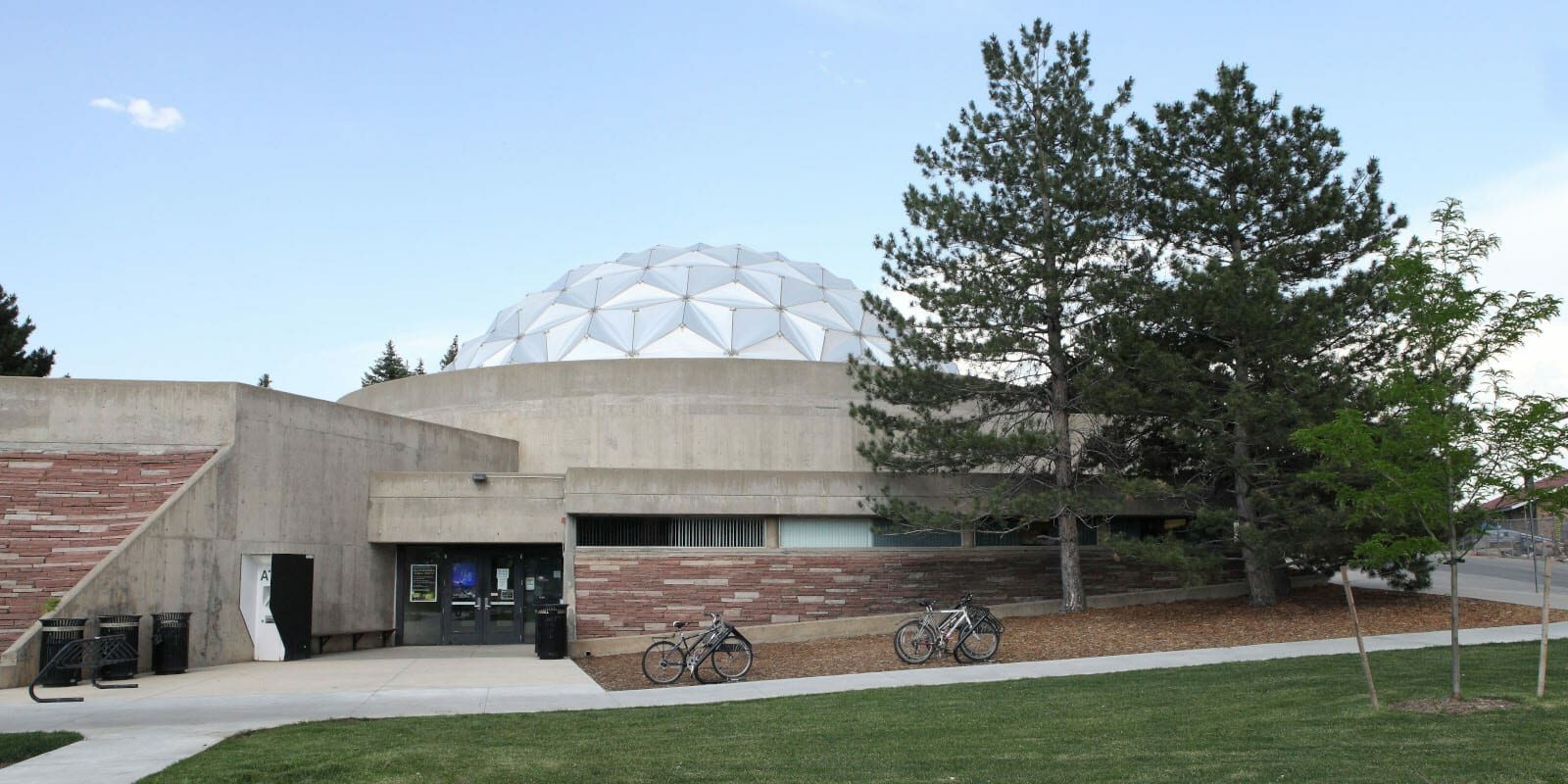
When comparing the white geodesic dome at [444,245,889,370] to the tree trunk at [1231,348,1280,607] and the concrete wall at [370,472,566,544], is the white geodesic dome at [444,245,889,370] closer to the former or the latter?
the concrete wall at [370,472,566,544]

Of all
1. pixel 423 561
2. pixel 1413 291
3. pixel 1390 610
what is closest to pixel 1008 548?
pixel 1390 610

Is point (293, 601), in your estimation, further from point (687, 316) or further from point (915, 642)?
point (687, 316)

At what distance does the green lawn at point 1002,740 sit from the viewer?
8430 mm

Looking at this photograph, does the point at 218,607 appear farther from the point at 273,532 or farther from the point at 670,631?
the point at 670,631

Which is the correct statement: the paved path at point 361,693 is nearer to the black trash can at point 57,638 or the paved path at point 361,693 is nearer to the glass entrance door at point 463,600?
the black trash can at point 57,638

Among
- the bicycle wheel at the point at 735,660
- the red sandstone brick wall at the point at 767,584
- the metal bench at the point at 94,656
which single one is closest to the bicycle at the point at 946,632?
the bicycle wheel at the point at 735,660

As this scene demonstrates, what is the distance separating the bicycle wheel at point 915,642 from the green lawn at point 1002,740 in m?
4.05

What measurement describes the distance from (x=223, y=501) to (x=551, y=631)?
233 inches

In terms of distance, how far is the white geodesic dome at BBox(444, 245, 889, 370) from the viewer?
30.0 meters

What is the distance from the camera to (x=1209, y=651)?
17.3m

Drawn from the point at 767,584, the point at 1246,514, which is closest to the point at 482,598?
the point at 767,584

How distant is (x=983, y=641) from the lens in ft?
62.8

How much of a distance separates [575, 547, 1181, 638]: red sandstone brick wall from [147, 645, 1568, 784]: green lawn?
8.87 meters

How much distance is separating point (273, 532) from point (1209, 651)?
15872mm
